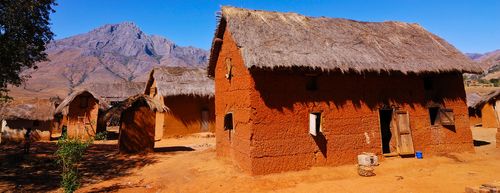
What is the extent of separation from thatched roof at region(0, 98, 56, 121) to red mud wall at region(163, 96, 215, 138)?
7924mm

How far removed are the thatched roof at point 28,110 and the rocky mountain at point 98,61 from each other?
138 ft

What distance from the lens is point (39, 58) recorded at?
13.9 metres

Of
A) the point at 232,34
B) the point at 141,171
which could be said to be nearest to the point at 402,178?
the point at 232,34

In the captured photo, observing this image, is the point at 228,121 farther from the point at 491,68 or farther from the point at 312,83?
the point at 491,68

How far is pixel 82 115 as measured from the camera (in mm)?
23547

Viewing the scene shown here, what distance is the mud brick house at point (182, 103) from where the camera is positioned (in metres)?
22.1

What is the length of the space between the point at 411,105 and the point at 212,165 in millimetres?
8075

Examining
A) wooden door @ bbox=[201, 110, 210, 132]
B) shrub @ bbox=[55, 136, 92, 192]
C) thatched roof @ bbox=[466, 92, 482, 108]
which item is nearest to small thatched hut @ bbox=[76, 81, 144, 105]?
wooden door @ bbox=[201, 110, 210, 132]

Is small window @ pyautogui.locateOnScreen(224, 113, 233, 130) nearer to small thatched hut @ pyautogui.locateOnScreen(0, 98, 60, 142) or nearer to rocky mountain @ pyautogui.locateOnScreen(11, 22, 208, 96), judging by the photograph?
small thatched hut @ pyautogui.locateOnScreen(0, 98, 60, 142)

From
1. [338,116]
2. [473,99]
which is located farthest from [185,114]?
[473,99]

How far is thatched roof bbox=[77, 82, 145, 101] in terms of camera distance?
35.3 m

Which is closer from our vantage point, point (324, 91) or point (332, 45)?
point (324, 91)

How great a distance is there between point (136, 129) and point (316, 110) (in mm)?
8634

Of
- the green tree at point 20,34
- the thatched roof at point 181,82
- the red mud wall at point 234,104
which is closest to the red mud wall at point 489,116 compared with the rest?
the thatched roof at point 181,82
